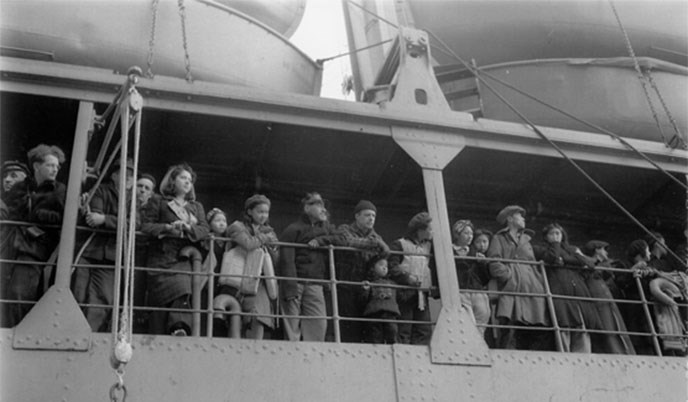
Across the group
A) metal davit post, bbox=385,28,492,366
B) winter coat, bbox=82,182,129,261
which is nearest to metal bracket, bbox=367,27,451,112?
metal davit post, bbox=385,28,492,366

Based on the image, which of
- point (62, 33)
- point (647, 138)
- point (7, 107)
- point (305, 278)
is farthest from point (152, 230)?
point (647, 138)

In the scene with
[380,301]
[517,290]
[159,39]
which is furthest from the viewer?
[159,39]

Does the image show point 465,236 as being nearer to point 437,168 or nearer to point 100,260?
point 437,168

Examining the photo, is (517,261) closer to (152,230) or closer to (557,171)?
(557,171)

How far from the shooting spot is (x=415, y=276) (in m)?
6.68

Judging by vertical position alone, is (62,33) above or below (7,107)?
above

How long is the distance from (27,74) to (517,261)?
4.28 m

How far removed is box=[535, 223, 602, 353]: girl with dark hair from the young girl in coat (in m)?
A: 2.58

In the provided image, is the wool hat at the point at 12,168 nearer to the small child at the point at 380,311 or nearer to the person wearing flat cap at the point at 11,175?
the person wearing flat cap at the point at 11,175

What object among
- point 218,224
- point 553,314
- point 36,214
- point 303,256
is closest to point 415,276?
point 303,256

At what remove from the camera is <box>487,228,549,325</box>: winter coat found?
694cm

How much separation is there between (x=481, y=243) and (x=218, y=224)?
2.52m

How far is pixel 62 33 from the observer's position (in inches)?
308

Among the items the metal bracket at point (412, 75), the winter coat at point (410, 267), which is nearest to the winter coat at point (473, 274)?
the winter coat at point (410, 267)
